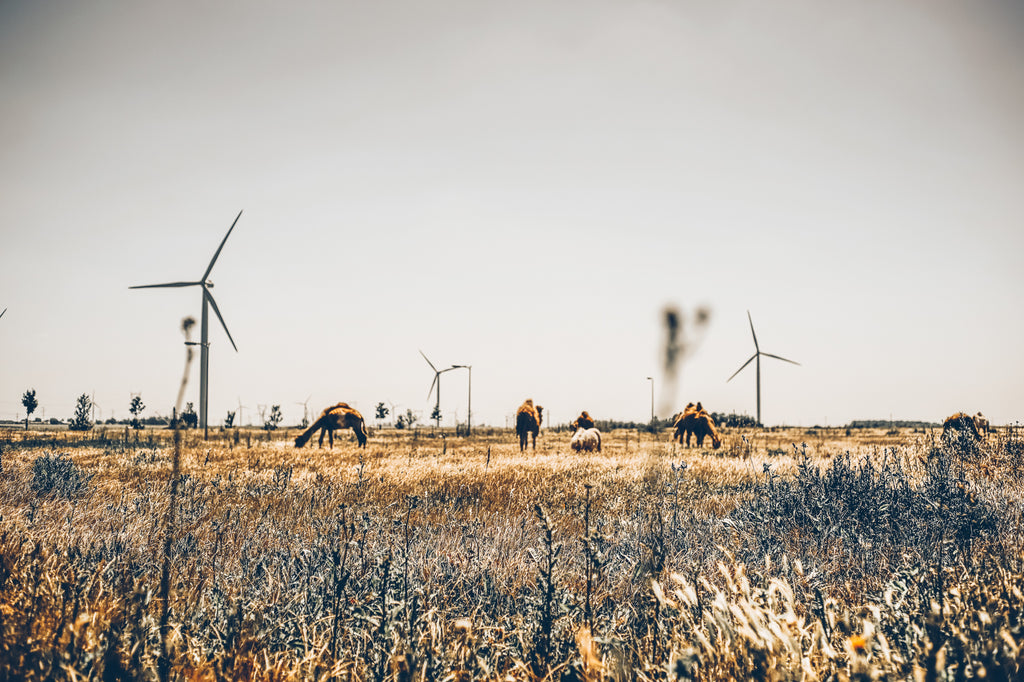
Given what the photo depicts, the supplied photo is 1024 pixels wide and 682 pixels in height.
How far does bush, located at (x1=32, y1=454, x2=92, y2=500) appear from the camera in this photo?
38.0ft

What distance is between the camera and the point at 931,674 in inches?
105

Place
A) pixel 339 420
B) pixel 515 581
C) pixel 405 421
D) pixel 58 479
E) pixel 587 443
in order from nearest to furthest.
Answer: pixel 515 581 < pixel 58 479 < pixel 587 443 < pixel 339 420 < pixel 405 421

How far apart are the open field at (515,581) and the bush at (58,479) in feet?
0.53

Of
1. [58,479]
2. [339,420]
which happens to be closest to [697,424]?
[339,420]

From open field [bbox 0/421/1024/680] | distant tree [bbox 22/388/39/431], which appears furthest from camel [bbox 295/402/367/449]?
distant tree [bbox 22/388/39/431]

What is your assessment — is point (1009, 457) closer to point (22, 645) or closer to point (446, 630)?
point (446, 630)

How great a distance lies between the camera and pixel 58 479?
12.6 m

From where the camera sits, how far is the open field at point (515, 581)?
3.27 m

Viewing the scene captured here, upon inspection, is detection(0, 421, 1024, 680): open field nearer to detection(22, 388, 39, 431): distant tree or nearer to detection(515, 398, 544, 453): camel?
detection(515, 398, 544, 453): camel

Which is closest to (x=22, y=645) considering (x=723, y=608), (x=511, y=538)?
(x=723, y=608)

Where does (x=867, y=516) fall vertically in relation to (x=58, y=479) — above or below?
above

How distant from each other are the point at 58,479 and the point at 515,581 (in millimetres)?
11478

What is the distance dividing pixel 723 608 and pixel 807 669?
1.44 ft

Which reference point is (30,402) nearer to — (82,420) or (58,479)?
(82,420)
